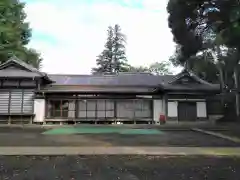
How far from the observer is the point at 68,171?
381 inches

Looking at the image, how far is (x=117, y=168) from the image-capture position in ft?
33.6

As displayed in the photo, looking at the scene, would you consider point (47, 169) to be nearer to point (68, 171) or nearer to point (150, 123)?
point (68, 171)

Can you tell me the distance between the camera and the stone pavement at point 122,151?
13547 mm

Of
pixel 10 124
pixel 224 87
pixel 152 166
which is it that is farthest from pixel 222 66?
pixel 152 166

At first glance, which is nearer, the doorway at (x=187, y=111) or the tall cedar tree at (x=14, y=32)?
the doorway at (x=187, y=111)

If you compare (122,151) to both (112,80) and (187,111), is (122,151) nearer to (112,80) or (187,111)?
(187,111)

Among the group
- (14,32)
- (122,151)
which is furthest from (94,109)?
(122,151)

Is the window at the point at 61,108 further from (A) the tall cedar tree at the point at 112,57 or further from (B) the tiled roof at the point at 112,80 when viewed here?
(A) the tall cedar tree at the point at 112,57

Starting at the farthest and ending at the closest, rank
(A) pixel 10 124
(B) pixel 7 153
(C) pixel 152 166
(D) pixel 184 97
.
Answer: (D) pixel 184 97, (A) pixel 10 124, (B) pixel 7 153, (C) pixel 152 166

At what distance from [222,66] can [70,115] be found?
19279 millimetres

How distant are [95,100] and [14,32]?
476 inches

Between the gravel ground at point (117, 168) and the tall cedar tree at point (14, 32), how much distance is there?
27.1 metres

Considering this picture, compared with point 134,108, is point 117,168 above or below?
below

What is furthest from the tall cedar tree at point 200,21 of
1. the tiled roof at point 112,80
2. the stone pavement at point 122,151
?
the tiled roof at point 112,80
